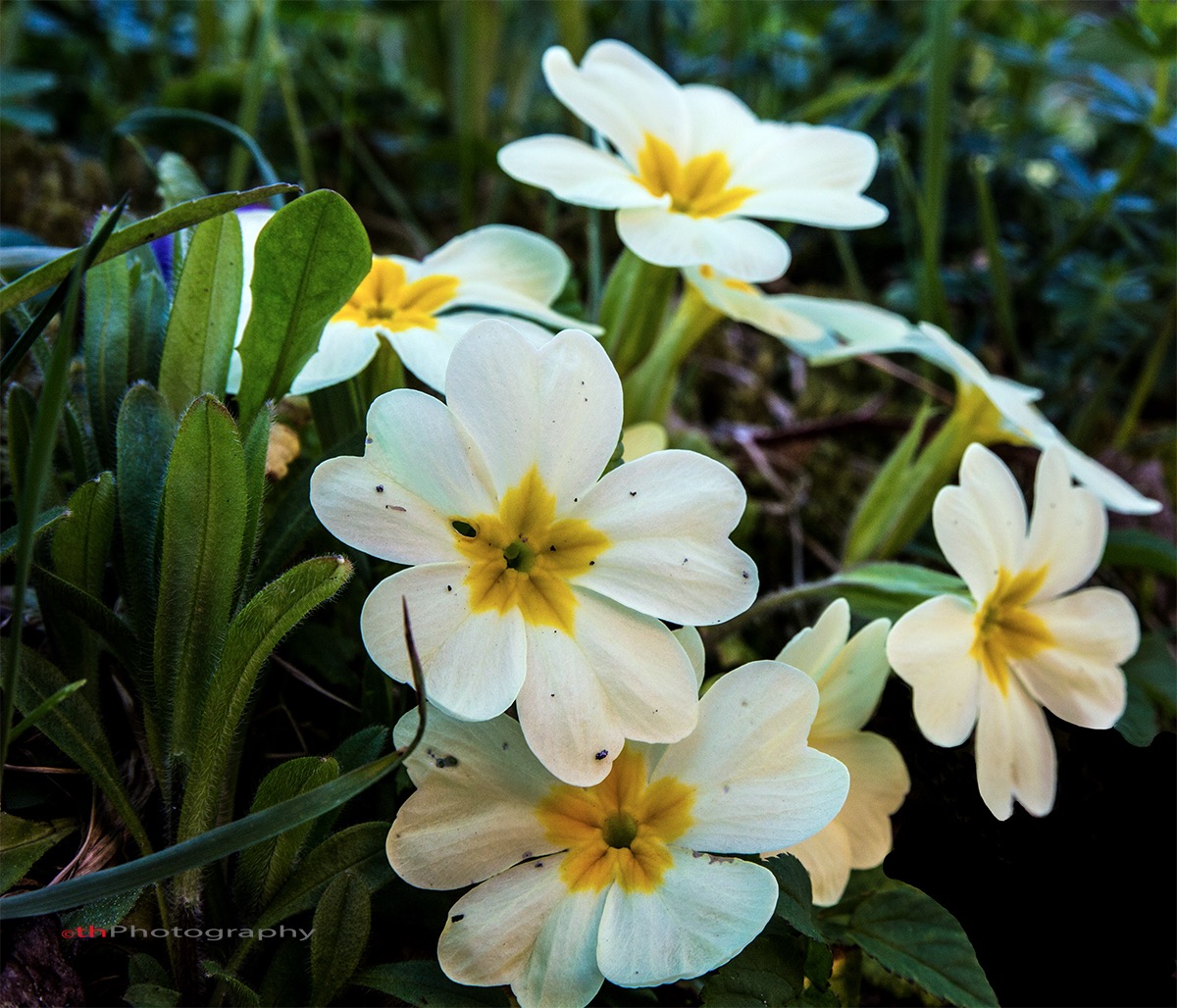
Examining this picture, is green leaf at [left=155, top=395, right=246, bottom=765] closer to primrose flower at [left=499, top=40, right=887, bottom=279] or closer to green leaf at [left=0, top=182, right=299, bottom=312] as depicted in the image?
green leaf at [left=0, top=182, right=299, bottom=312]

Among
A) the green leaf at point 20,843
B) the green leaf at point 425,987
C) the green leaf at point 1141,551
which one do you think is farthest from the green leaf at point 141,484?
the green leaf at point 1141,551

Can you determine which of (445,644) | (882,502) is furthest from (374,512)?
(882,502)

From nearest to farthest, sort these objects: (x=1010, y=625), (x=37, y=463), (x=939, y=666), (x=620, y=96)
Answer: (x=37, y=463), (x=939, y=666), (x=1010, y=625), (x=620, y=96)

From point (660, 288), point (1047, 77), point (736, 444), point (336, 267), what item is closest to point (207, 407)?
point (336, 267)

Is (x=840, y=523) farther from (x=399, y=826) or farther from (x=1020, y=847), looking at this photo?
(x=399, y=826)

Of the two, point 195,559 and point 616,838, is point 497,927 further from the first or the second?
point 195,559

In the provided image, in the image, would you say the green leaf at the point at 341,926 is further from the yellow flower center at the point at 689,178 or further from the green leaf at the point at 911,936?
the yellow flower center at the point at 689,178
